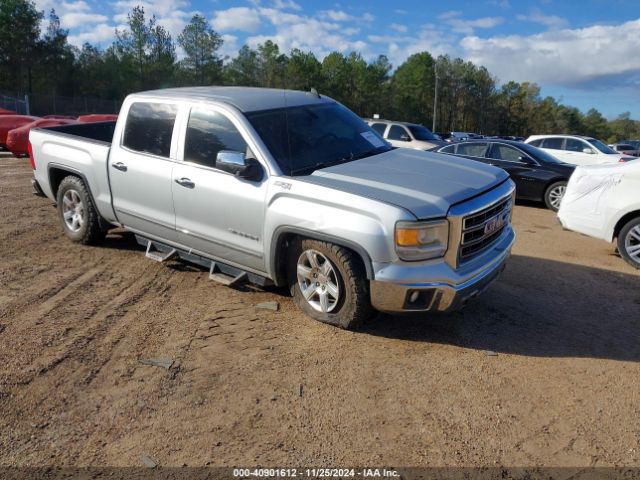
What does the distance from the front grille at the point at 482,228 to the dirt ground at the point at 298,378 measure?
0.71m

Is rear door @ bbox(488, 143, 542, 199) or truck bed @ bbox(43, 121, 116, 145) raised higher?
truck bed @ bbox(43, 121, 116, 145)

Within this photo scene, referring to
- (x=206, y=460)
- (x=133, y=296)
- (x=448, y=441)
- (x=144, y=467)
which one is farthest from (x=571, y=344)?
(x=133, y=296)

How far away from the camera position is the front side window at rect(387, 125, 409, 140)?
16.9 meters

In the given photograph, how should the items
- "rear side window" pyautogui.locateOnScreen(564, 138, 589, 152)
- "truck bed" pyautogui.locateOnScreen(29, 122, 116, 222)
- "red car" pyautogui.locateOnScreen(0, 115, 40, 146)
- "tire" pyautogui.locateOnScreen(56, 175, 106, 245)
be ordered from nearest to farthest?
"truck bed" pyautogui.locateOnScreen(29, 122, 116, 222), "tire" pyautogui.locateOnScreen(56, 175, 106, 245), "rear side window" pyautogui.locateOnScreen(564, 138, 589, 152), "red car" pyautogui.locateOnScreen(0, 115, 40, 146)

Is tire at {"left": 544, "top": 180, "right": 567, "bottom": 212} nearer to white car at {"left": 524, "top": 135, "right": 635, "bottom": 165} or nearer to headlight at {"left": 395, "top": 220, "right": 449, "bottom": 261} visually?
white car at {"left": 524, "top": 135, "right": 635, "bottom": 165}

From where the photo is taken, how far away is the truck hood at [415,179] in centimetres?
398

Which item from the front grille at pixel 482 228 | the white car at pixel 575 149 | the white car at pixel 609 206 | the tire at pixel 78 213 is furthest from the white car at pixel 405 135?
the front grille at pixel 482 228

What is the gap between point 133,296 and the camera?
524 cm

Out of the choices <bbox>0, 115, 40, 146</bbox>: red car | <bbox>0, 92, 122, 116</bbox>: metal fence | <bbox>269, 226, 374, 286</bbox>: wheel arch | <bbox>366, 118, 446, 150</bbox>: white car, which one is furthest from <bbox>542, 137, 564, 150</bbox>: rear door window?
<bbox>0, 92, 122, 116</bbox>: metal fence

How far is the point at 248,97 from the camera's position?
5230mm

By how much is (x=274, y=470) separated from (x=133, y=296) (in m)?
2.90

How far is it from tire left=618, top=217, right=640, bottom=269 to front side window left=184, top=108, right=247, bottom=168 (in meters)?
4.95

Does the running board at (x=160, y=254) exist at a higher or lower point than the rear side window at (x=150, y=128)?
lower

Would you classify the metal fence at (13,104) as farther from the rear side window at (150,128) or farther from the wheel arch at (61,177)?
the rear side window at (150,128)
